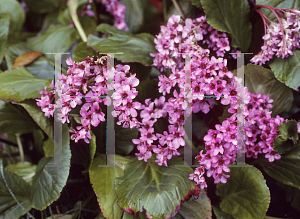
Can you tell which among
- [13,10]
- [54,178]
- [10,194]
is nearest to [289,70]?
[54,178]

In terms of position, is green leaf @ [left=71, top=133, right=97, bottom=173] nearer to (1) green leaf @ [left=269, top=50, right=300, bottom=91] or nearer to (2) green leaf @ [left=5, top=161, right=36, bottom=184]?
(2) green leaf @ [left=5, top=161, right=36, bottom=184]

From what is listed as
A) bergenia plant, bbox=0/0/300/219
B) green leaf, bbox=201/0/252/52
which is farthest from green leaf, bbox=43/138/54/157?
green leaf, bbox=201/0/252/52

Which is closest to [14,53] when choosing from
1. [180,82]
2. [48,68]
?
[48,68]

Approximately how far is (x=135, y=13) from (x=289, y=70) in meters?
0.68

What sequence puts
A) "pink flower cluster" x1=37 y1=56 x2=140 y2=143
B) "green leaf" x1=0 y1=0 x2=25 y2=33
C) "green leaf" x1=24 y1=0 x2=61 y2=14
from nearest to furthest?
"pink flower cluster" x1=37 y1=56 x2=140 y2=143
"green leaf" x1=0 y1=0 x2=25 y2=33
"green leaf" x1=24 y1=0 x2=61 y2=14

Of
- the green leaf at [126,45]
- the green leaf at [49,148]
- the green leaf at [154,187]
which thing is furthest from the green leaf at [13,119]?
the green leaf at [154,187]

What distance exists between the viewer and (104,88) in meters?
0.57

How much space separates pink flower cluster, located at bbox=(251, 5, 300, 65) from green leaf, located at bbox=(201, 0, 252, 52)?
0.37ft

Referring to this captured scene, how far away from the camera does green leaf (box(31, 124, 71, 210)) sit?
0.68 metres

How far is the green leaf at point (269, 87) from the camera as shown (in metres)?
0.73

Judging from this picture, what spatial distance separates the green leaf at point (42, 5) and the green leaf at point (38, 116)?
781mm

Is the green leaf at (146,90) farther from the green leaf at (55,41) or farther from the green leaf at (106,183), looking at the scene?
the green leaf at (55,41)

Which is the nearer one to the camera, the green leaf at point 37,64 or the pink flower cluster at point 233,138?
the pink flower cluster at point 233,138

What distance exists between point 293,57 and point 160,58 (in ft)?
1.31
